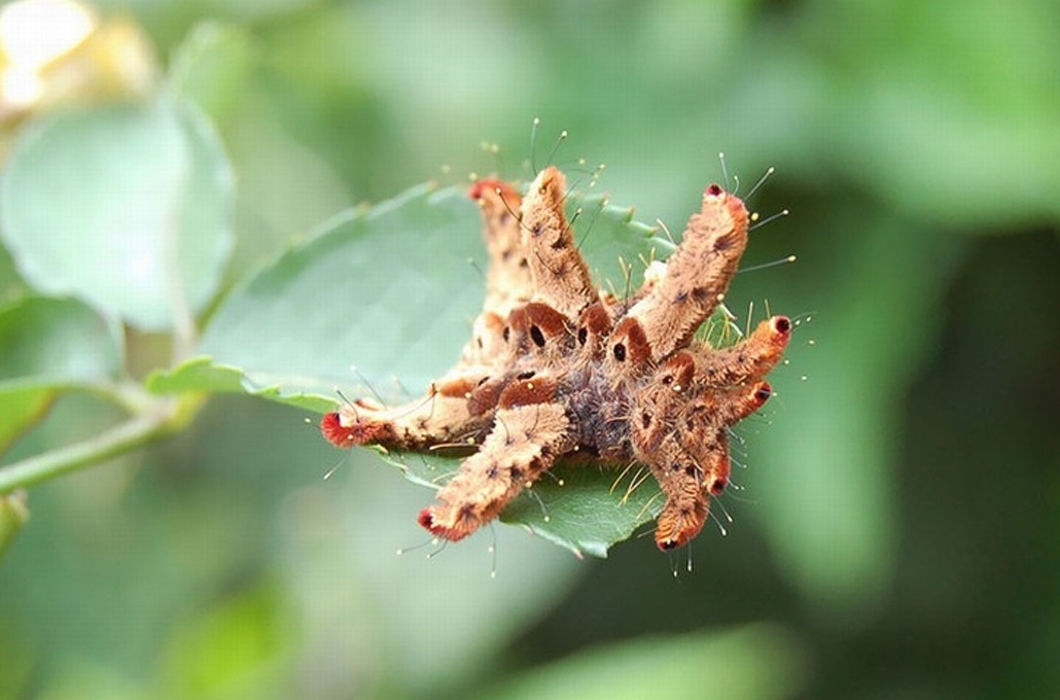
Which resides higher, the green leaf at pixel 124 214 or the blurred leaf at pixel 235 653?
the green leaf at pixel 124 214

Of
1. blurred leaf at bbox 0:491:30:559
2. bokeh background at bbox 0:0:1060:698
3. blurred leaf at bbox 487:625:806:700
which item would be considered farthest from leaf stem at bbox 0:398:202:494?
blurred leaf at bbox 487:625:806:700

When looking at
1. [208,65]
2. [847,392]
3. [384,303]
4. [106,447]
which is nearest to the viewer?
[106,447]

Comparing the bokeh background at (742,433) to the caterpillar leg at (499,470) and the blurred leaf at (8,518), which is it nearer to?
the blurred leaf at (8,518)

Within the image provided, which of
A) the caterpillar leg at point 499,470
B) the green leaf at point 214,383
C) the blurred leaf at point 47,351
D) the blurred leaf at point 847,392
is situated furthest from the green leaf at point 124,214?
the blurred leaf at point 847,392

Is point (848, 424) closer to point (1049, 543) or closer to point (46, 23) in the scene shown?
point (1049, 543)

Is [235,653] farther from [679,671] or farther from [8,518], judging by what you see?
[8,518]

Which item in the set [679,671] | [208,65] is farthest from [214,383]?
[679,671]

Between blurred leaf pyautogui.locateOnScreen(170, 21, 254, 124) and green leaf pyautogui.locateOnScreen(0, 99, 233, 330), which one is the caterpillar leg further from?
blurred leaf pyautogui.locateOnScreen(170, 21, 254, 124)
